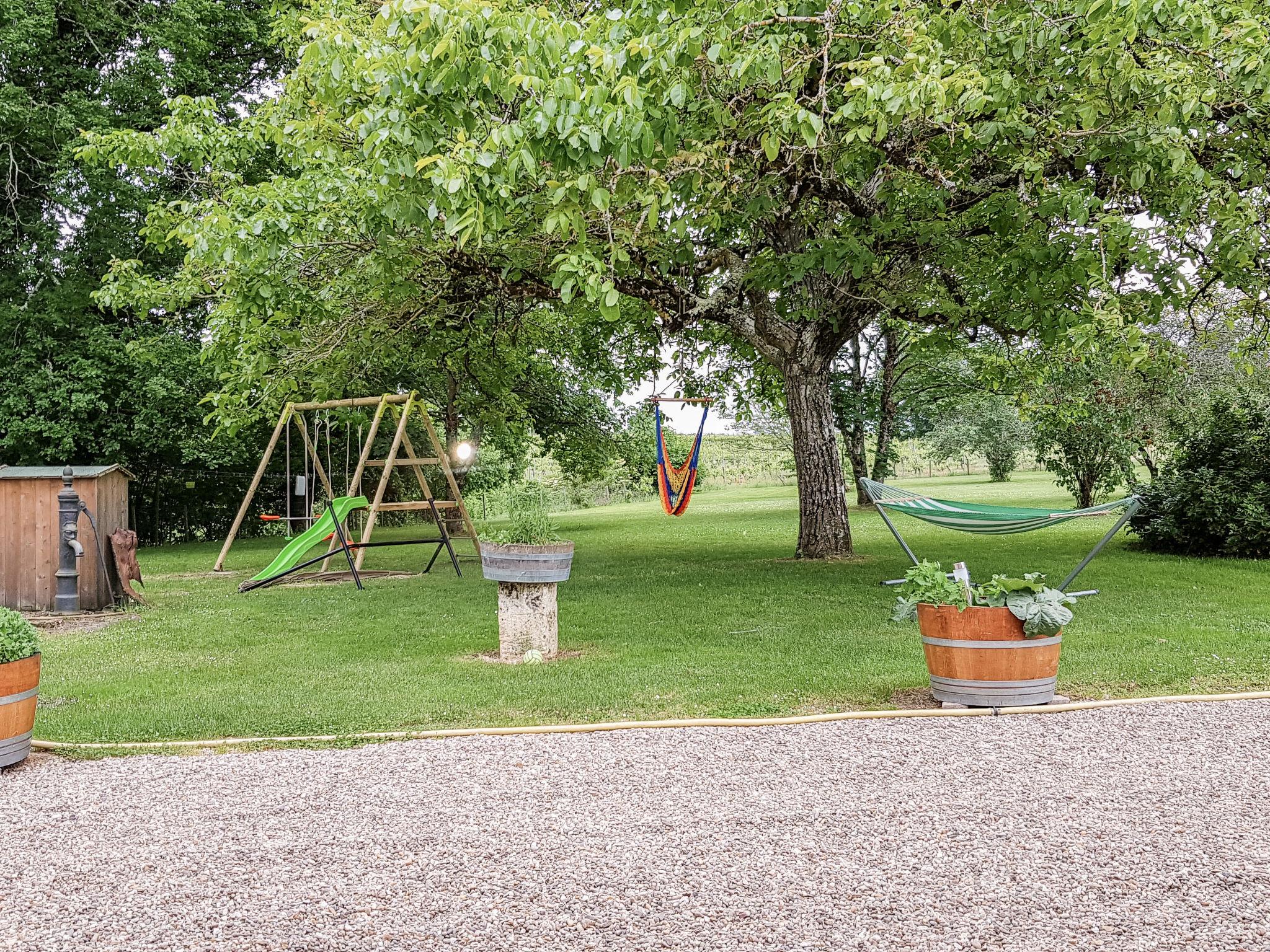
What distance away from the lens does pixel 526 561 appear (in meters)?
5.88

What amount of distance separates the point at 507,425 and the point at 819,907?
48.8ft

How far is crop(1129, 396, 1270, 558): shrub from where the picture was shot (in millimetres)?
10781

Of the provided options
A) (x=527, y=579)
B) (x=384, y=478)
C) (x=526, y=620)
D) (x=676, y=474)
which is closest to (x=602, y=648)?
(x=526, y=620)

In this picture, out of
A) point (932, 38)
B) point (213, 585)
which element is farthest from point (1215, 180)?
point (213, 585)

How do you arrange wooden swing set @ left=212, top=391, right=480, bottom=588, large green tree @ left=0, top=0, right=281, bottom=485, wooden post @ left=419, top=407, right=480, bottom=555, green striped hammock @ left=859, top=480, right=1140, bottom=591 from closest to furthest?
green striped hammock @ left=859, top=480, right=1140, bottom=591
wooden swing set @ left=212, top=391, right=480, bottom=588
wooden post @ left=419, top=407, right=480, bottom=555
large green tree @ left=0, top=0, right=281, bottom=485

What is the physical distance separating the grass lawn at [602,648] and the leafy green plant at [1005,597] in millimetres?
578

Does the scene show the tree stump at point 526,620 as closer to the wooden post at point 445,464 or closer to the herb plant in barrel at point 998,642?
the herb plant in barrel at point 998,642

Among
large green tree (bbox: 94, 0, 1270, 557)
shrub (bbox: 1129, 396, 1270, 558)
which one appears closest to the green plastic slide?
large green tree (bbox: 94, 0, 1270, 557)

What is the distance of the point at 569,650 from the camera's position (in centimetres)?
626

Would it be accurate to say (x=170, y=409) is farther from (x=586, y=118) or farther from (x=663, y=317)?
(x=586, y=118)

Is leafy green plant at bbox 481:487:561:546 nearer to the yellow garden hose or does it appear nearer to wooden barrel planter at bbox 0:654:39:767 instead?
the yellow garden hose

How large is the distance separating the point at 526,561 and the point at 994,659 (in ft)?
9.09

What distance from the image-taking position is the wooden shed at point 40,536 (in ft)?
25.9

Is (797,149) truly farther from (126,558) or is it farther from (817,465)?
(126,558)
